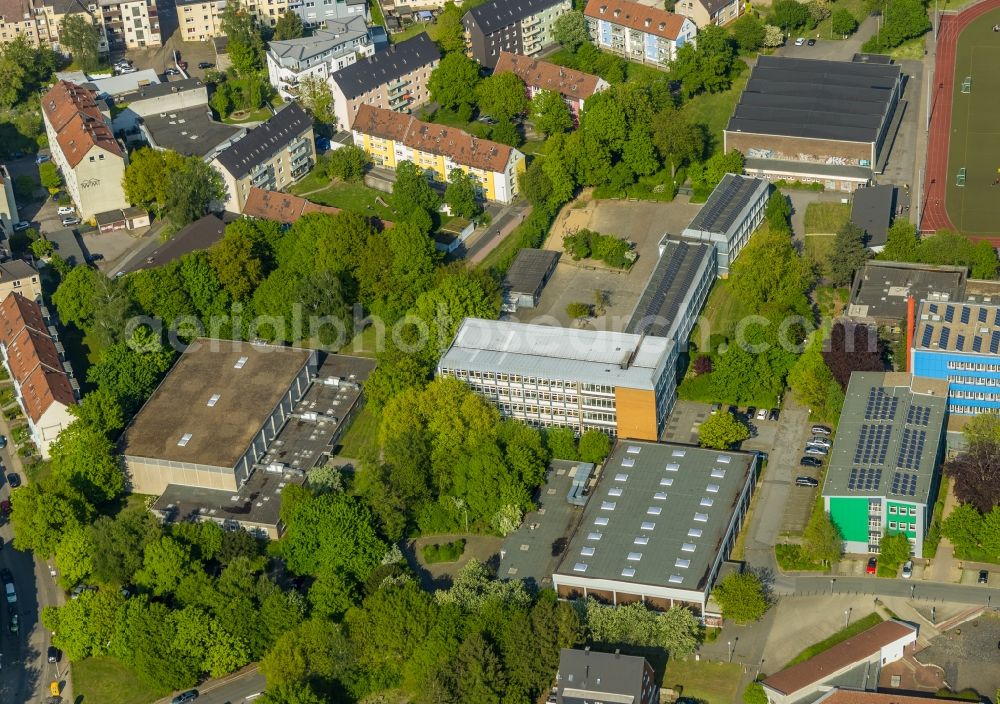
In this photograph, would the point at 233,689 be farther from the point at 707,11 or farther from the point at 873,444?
the point at 707,11

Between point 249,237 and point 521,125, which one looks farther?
point 521,125

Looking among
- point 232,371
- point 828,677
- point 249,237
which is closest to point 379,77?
point 249,237

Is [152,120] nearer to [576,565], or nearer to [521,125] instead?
[521,125]

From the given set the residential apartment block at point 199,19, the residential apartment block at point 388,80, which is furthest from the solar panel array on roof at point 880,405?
the residential apartment block at point 199,19

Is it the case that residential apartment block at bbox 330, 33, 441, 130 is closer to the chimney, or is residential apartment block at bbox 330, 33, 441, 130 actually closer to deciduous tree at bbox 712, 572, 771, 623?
the chimney

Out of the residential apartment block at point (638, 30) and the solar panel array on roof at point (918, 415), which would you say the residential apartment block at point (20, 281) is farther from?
the solar panel array on roof at point (918, 415)

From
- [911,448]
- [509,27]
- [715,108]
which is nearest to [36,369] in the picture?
[911,448]
